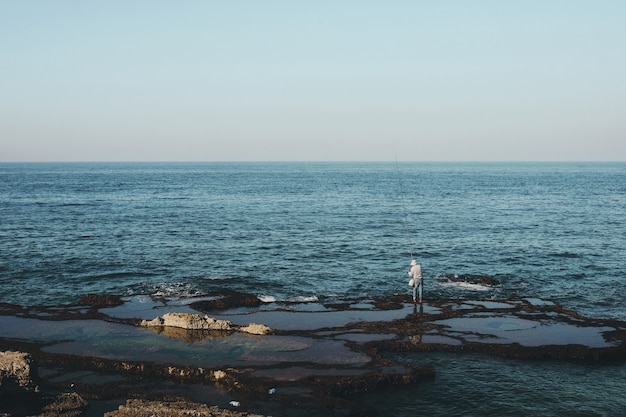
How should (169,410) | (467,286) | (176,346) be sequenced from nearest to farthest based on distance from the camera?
(169,410), (176,346), (467,286)

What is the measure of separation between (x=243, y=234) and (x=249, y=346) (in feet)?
92.7

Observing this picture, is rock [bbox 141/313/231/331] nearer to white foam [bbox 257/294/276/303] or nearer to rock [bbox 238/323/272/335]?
rock [bbox 238/323/272/335]

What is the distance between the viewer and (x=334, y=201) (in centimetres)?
7694

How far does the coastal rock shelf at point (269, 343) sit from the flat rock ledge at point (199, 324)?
4 cm

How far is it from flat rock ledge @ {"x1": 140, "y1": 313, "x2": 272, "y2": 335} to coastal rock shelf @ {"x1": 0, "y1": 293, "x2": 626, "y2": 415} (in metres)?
0.04

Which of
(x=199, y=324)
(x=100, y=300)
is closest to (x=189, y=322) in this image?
(x=199, y=324)

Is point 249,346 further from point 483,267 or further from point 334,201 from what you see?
point 334,201

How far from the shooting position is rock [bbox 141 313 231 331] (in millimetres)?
20328

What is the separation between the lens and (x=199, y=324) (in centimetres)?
2038

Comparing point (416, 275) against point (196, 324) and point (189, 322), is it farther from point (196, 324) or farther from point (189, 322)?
point (189, 322)

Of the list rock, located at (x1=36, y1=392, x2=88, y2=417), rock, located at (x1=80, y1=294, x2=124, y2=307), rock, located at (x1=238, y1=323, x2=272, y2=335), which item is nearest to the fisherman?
rock, located at (x1=238, y1=323, x2=272, y2=335)

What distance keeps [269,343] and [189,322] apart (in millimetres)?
3686

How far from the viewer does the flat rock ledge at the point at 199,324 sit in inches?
788

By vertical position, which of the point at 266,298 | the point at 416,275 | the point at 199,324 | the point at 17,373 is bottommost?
the point at 266,298
